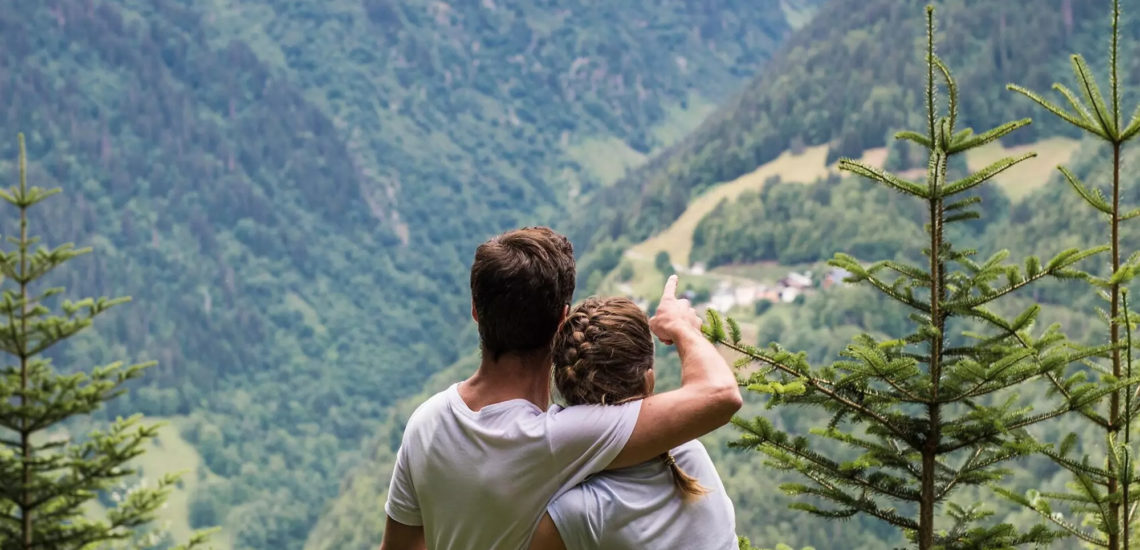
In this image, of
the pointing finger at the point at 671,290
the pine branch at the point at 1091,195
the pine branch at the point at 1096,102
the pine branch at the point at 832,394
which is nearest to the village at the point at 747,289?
the pine branch at the point at 1091,195

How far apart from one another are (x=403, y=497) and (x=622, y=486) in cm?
69

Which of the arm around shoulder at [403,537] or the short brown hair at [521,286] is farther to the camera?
the arm around shoulder at [403,537]

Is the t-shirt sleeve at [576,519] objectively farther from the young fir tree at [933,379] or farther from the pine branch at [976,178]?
the pine branch at [976,178]

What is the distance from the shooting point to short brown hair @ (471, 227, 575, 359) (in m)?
3.51

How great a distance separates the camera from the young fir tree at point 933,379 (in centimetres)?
503

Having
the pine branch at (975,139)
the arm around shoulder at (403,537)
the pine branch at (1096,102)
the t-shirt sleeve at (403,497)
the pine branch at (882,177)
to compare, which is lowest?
the arm around shoulder at (403,537)

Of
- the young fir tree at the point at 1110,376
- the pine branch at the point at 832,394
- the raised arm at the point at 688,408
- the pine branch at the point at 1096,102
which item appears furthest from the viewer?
the pine branch at the point at 1096,102

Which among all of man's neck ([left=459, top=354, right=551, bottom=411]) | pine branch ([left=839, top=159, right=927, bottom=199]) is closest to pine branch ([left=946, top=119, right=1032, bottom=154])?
pine branch ([left=839, top=159, right=927, bottom=199])

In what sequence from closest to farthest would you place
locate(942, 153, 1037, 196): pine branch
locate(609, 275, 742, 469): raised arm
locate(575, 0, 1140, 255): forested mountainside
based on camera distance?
1. locate(609, 275, 742, 469): raised arm
2. locate(942, 153, 1037, 196): pine branch
3. locate(575, 0, 1140, 255): forested mountainside

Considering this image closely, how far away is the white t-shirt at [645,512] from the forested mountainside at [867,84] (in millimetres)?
149771

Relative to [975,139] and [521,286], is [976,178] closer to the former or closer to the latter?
[975,139]

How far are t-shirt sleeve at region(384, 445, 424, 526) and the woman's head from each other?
0.55 meters

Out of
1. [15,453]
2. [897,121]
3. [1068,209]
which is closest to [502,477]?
[15,453]

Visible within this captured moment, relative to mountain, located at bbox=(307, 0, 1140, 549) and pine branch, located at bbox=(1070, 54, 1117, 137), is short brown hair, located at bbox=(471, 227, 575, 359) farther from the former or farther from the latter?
mountain, located at bbox=(307, 0, 1140, 549)
